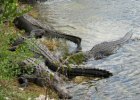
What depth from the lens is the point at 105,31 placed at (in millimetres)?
15219

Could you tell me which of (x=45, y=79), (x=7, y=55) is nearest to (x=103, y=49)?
(x=45, y=79)

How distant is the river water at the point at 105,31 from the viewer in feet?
32.6

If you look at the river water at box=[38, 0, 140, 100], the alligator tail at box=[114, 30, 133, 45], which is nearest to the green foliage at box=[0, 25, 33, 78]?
the river water at box=[38, 0, 140, 100]

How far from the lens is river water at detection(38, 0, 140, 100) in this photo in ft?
32.6

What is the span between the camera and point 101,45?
13023 millimetres

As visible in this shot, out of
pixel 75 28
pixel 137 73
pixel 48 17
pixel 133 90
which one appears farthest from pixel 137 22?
pixel 133 90

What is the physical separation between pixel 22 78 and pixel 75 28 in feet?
20.9

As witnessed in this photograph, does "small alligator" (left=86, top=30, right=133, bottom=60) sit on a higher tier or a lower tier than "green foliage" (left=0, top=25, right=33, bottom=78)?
lower

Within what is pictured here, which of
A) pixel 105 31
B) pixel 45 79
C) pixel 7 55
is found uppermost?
pixel 7 55

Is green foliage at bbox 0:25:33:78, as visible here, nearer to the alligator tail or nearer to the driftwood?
the driftwood

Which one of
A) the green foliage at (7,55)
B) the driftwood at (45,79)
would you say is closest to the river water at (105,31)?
the driftwood at (45,79)

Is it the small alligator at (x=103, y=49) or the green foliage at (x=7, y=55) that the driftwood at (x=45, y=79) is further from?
the small alligator at (x=103, y=49)

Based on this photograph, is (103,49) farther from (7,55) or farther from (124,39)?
(7,55)

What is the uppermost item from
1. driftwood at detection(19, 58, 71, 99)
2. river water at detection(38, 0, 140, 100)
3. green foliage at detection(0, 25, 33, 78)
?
green foliage at detection(0, 25, 33, 78)
